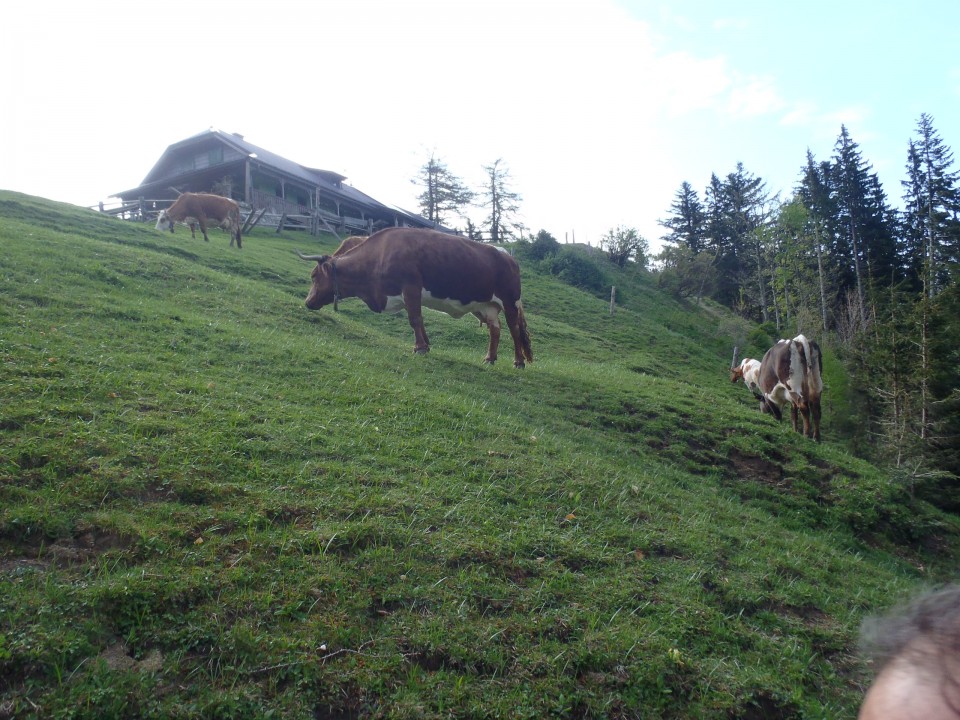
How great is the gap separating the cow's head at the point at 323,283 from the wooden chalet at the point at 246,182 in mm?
21819

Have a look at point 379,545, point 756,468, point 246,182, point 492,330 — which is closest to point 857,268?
point 492,330

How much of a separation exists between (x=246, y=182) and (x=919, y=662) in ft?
132

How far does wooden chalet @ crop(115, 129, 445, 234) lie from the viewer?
37250mm

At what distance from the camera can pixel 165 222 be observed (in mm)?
26297

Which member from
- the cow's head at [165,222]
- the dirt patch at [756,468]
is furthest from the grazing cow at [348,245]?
the cow's head at [165,222]

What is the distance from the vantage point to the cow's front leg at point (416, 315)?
499 inches

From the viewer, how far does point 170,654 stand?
324 centimetres

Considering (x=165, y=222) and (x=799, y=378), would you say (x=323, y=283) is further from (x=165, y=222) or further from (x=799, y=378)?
(x=165, y=222)

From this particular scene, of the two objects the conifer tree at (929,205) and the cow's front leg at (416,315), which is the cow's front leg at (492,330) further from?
the conifer tree at (929,205)

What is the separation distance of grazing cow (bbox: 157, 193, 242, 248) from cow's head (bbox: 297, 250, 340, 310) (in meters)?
13.2

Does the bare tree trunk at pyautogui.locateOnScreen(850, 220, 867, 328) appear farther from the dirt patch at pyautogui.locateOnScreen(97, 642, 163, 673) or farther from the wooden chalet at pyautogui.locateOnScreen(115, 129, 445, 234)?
the dirt patch at pyautogui.locateOnScreen(97, 642, 163, 673)

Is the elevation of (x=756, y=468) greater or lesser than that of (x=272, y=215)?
lesser

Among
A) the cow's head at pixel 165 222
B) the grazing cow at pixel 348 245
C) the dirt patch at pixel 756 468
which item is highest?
the cow's head at pixel 165 222

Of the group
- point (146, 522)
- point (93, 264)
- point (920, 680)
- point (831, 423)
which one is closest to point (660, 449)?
point (146, 522)
